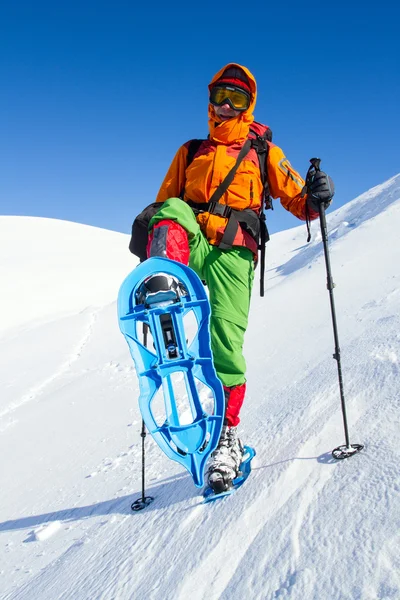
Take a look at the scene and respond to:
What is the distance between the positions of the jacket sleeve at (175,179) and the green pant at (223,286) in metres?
0.66

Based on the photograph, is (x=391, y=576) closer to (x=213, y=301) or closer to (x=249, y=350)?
(x=213, y=301)

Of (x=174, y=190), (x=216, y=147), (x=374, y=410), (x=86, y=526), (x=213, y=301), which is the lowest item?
(x=86, y=526)

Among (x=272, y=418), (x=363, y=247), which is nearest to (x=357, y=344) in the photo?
(x=272, y=418)

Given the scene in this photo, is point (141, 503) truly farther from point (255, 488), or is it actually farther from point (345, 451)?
point (345, 451)

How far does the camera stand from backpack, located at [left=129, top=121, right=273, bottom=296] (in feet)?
8.27

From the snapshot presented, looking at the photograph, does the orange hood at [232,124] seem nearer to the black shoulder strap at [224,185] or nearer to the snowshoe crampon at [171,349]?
the black shoulder strap at [224,185]

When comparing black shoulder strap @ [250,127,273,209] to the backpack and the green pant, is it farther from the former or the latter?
the green pant

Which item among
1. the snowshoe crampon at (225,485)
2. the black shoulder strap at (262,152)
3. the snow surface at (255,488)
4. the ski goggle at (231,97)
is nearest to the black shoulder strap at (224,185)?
the black shoulder strap at (262,152)

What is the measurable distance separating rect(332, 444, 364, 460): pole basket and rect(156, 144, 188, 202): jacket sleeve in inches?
77.9

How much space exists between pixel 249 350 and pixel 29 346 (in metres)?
10.3

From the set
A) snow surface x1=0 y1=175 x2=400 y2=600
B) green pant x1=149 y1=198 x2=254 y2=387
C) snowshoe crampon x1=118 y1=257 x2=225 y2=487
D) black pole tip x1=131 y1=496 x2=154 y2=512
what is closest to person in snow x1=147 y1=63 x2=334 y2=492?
green pant x1=149 y1=198 x2=254 y2=387

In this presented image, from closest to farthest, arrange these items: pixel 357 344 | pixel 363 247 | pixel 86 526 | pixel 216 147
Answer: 1. pixel 86 526
2. pixel 216 147
3. pixel 357 344
4. pixel 363 247

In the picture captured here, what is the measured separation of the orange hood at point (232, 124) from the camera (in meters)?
2.86

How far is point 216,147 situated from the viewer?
282 centimetres
